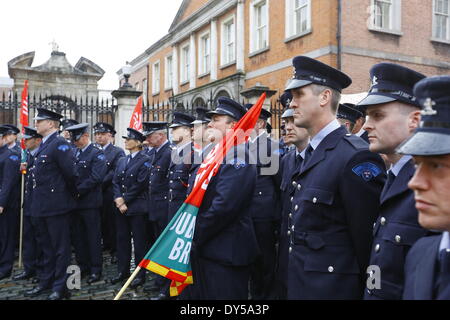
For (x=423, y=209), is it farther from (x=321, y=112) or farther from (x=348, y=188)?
(x=321, y=112)

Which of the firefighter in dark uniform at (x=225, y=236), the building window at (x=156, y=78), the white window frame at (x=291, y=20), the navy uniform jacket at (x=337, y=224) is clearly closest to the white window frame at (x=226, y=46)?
the white window frame at (x=291, y=20)

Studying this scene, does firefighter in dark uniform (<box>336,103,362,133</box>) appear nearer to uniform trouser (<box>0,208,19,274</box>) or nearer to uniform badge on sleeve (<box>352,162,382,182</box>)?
uniform badge on sleeve (<box>352,162,382,182</box>)

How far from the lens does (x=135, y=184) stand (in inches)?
246

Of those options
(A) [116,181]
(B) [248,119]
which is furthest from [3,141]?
(B) [248,119]

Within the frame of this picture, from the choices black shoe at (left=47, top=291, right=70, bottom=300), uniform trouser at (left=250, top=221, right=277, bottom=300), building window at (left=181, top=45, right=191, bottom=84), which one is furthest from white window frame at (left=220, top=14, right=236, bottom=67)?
black shoe at (left=47, top=291, right=70, bottom=300)

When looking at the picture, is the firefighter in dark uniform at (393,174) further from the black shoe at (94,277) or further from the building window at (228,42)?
the building window at (228,42)

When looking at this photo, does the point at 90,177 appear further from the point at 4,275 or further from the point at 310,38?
the point at 310,38

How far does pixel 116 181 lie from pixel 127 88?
620 cm

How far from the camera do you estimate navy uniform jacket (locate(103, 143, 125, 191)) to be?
784 centimetres

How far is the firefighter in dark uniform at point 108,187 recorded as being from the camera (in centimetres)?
792

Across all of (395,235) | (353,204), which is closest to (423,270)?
(395,235)

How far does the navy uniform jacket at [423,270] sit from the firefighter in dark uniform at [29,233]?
5814 mm

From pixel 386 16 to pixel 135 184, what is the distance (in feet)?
44.1

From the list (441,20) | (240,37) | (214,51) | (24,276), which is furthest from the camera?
(214,51)
